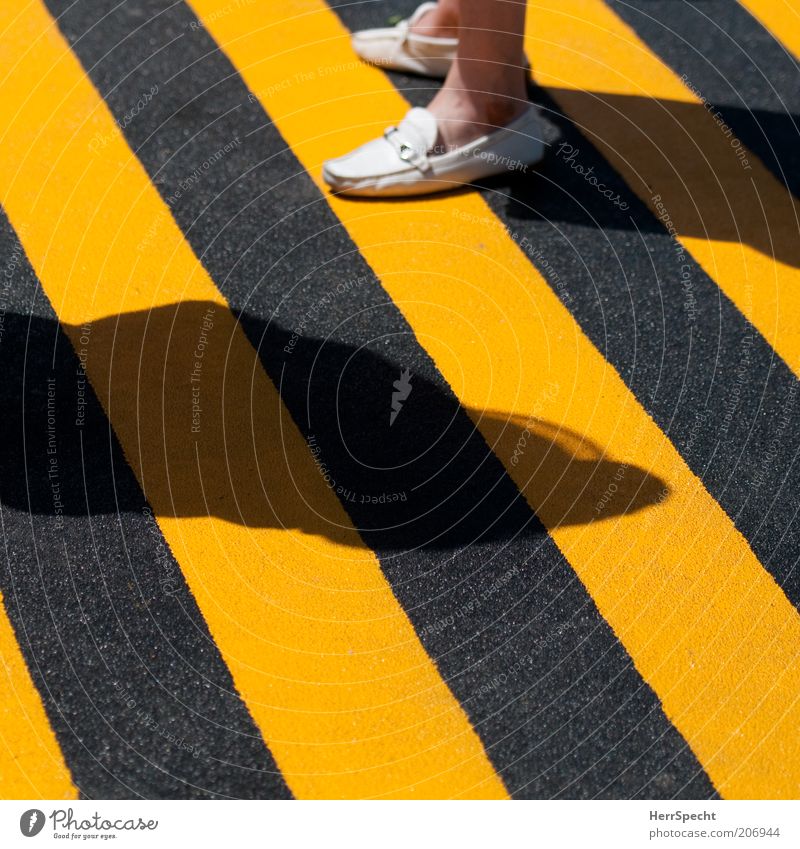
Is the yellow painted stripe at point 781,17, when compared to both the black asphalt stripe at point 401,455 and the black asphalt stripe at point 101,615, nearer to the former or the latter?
the black asphalt stripe at point 401,455

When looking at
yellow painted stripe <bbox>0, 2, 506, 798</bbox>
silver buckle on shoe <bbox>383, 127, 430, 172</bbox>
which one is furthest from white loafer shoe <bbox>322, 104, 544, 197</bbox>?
yellow painted stripe <bbox>0, 2, 506, 798</bbox>

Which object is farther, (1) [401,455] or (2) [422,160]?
(2) [422,160]

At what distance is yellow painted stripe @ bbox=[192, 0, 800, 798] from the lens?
2.51 m

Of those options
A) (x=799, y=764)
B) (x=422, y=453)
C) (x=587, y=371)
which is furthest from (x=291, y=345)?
(x=799, y=764)

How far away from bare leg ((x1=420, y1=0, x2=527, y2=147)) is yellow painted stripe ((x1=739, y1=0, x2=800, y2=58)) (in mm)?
1152

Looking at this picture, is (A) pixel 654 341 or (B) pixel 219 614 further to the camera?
(A) pixel 654 341

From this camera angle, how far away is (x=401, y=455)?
2.91 m

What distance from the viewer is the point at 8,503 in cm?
279

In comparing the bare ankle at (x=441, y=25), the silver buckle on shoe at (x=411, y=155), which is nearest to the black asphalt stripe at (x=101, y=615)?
the silver buckle on shoe at (x=411, y=155)

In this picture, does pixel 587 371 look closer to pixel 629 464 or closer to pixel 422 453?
pixel 629 464

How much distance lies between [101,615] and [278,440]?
65 cm

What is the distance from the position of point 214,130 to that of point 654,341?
1.64 metres
